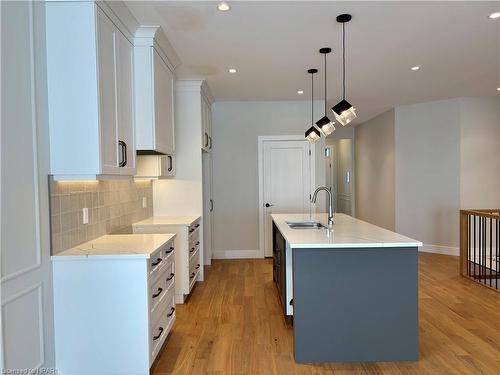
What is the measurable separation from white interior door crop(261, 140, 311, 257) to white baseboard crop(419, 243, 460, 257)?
2.29 meters

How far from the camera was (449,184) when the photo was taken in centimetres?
575

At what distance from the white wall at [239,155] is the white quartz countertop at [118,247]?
2918 millimetres

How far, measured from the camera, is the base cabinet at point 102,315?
6.93 feet

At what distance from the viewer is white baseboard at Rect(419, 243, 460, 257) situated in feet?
18.7

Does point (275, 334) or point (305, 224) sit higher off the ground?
point (305, 224)

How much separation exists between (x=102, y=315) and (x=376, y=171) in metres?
6.39

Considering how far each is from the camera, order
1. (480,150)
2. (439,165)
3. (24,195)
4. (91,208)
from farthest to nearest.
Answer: (439,165), (480,150), (91,208), (24,195)

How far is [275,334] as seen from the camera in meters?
2.91

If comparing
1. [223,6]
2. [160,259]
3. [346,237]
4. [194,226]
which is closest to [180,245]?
[194,226]

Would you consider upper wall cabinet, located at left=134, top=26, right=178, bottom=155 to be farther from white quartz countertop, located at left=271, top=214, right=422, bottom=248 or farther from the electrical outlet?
white quartz countertop, located at left=271, top=214, right=422, bottom=248

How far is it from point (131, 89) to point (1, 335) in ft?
6.28

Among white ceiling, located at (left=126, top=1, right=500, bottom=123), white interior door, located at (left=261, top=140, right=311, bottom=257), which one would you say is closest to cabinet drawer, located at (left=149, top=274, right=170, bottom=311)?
white ceiling, located at (left=126, top=1, right=500, bottom=123)

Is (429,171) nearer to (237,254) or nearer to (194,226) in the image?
(237,254)

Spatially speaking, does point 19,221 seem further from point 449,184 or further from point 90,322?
point 449,184
